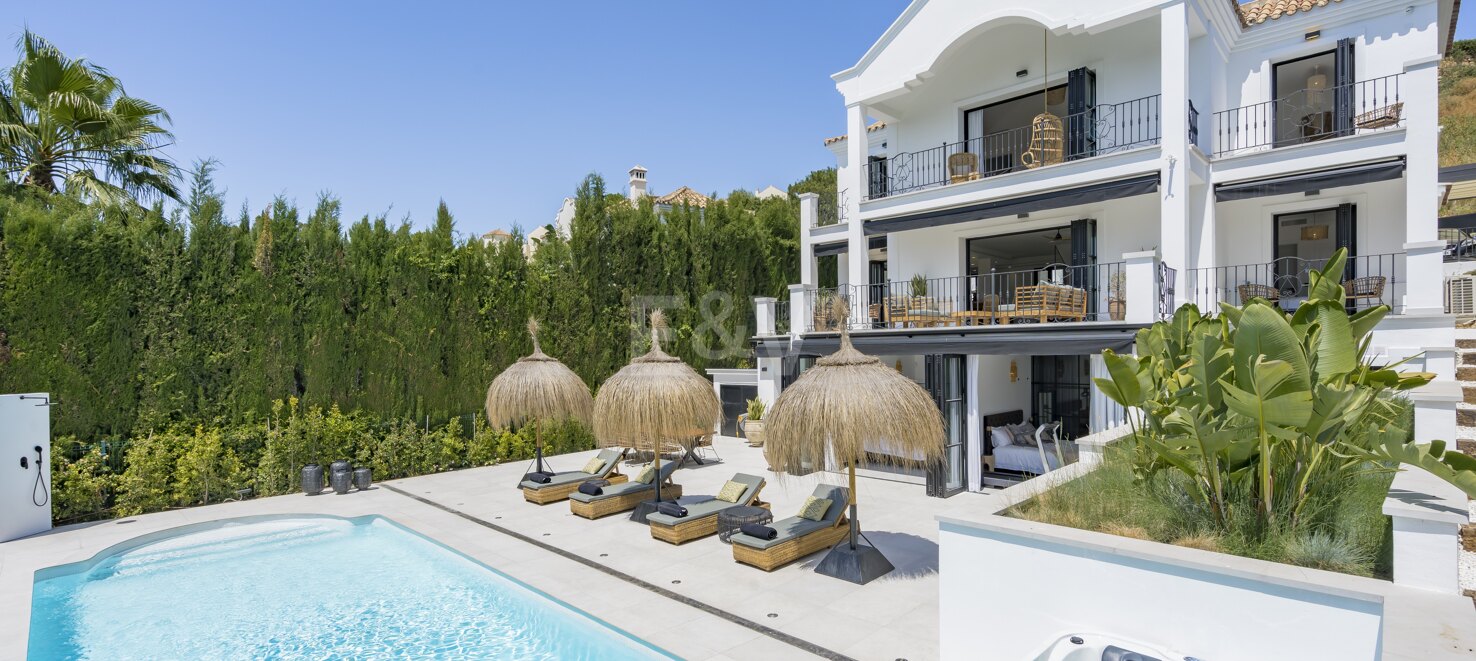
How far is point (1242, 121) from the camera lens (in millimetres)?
13695

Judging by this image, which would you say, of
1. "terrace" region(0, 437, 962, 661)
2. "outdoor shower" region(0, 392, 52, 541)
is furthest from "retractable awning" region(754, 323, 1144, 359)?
"outdoor shower" region(0, 392, 52, 541)

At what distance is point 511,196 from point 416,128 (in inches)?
202

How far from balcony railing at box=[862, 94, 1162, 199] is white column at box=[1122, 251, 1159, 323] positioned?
3.58 metres

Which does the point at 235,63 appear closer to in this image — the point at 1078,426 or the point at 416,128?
the point at 416,128

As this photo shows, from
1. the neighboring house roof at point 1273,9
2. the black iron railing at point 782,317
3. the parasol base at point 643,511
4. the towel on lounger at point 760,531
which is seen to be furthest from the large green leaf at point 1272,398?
the black iron railing at point 782,317

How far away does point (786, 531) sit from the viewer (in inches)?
348

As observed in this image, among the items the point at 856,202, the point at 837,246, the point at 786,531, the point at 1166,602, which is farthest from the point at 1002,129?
the point at 1166,602

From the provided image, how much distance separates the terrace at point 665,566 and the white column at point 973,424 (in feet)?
3.35

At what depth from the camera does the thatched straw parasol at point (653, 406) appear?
1102 centimetres

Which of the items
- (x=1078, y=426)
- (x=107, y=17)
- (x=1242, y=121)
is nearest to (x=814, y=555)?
(x=1078, y=426)

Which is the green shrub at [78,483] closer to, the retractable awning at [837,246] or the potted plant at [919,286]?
the retractable awning at [837,246]

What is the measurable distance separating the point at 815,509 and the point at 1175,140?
908cm

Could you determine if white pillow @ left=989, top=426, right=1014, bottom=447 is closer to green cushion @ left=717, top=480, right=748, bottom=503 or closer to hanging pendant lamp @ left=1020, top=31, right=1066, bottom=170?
hanging pendant lamp @ left=1020, top=31, right=1066, bottom=170

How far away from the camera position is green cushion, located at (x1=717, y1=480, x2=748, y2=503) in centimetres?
1073
